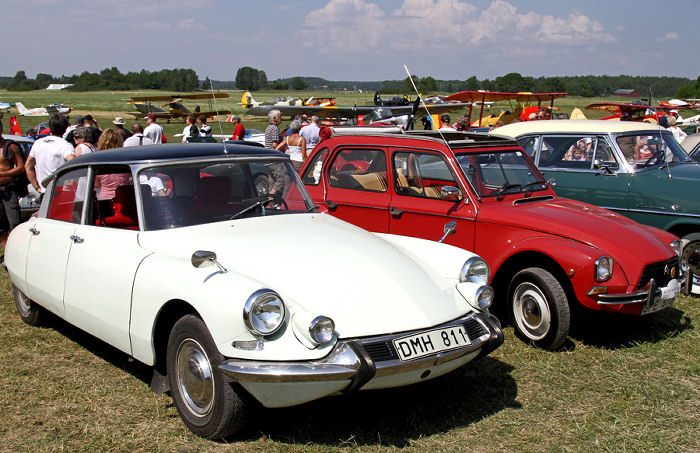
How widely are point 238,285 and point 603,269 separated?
3.10 meters

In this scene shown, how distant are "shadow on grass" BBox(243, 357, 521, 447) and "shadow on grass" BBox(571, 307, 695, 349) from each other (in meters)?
1.46

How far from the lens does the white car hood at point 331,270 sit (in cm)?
349

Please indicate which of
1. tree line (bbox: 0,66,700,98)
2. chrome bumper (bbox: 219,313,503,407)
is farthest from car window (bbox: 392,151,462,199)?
tree line (bbox: 0,66,700,98)

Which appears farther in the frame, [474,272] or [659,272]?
[659,272]

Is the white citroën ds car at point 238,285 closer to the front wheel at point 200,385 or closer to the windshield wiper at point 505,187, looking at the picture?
the front wheel at point 200,385

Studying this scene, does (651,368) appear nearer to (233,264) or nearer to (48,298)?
(233,264)

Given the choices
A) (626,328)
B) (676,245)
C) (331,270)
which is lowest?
(626,328)

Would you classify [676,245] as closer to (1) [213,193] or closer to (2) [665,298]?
(2) [665,298]

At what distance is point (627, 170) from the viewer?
7.51 m

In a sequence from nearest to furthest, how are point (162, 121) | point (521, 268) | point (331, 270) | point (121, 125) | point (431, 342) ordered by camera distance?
point (431, 342)
point (331, 270)
point (521, 268)
point (121, 125)
point (162, 121)

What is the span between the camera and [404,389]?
14.4ft

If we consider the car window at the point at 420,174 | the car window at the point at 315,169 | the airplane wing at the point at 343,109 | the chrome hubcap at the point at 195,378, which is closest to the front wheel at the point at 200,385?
the chrome hubcap at the point at 195,378

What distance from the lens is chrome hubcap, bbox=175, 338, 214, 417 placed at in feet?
11.5

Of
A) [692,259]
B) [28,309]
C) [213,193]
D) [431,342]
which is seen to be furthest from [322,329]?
[692,259]
